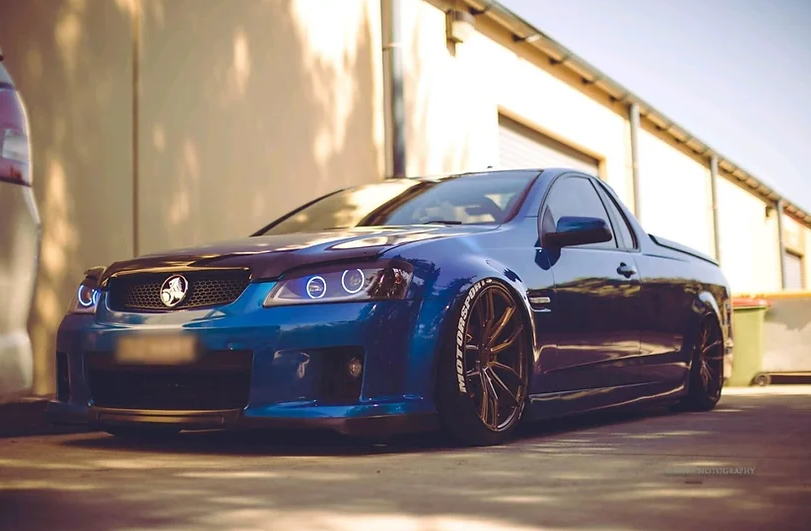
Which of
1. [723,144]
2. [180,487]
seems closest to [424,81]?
[180,487]

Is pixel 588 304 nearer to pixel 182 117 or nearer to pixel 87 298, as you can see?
pixel 87 298

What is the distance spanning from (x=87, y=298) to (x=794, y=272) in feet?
115

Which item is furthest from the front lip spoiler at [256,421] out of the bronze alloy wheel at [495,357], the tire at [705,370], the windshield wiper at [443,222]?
the tire at [705,370]

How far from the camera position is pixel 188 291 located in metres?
5.06

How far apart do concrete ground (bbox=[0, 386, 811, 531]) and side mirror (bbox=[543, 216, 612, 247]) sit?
3.10ft

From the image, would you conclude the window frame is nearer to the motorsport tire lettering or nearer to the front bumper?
the motorsport tire lettering

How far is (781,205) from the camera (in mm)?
34531

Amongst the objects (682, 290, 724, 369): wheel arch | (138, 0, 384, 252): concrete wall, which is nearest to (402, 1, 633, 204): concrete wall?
(138, 0, 384, 252): concrete wall

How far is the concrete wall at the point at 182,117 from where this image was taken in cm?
763

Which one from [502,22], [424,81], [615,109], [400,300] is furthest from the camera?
[615,109]

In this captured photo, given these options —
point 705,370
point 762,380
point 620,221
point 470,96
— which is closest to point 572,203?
point 620,221

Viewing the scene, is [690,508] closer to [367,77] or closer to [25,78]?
[25,78]

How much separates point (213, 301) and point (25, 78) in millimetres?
3294

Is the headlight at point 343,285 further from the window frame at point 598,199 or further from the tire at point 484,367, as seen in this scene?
the window frame at point 598,199
